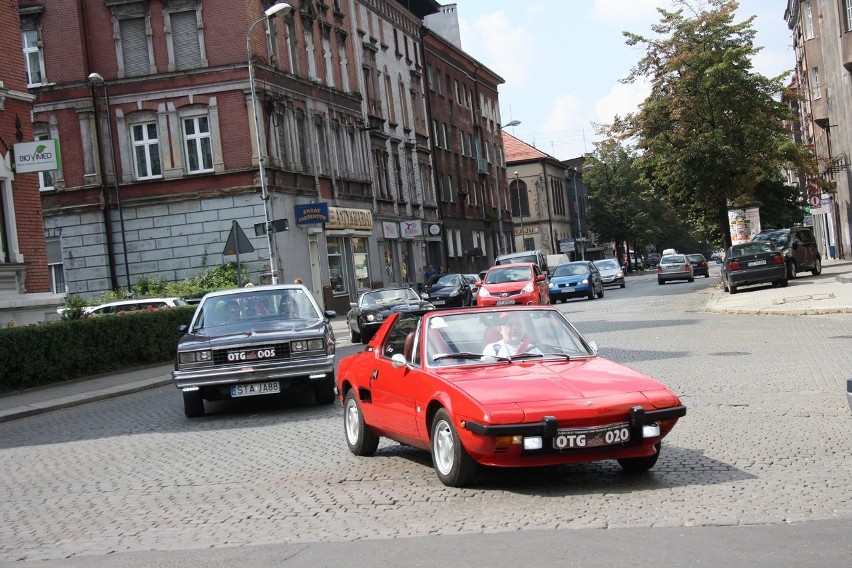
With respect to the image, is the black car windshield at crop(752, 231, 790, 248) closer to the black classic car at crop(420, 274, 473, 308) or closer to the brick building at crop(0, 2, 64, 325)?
the black classic car at crop(420, 274, 473, 308)

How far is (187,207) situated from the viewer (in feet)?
139

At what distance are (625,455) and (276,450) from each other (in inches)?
171

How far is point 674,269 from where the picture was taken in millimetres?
59094

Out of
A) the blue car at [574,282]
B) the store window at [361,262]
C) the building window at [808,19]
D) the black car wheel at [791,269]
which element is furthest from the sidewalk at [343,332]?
the building window at [808,19]

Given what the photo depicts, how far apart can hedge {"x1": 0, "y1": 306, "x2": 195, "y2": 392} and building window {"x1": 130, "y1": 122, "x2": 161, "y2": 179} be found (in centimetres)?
1573

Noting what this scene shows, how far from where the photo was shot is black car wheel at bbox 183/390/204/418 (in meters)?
15.1

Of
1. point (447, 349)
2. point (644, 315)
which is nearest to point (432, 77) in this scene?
point (644, 315)

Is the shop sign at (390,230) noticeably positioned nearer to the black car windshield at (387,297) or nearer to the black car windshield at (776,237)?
the black car windshield at (776,237)

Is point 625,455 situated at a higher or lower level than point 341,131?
lower

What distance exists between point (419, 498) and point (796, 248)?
35.8 m

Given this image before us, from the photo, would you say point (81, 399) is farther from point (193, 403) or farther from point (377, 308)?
point (377, 308)

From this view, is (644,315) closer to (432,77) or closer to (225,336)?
(225,336)

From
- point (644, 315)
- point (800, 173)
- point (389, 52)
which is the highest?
point (389, 52)

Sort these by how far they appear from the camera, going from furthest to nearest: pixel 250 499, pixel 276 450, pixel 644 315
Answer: pixel 644 315, pixel 276 450, pixel 250 499
